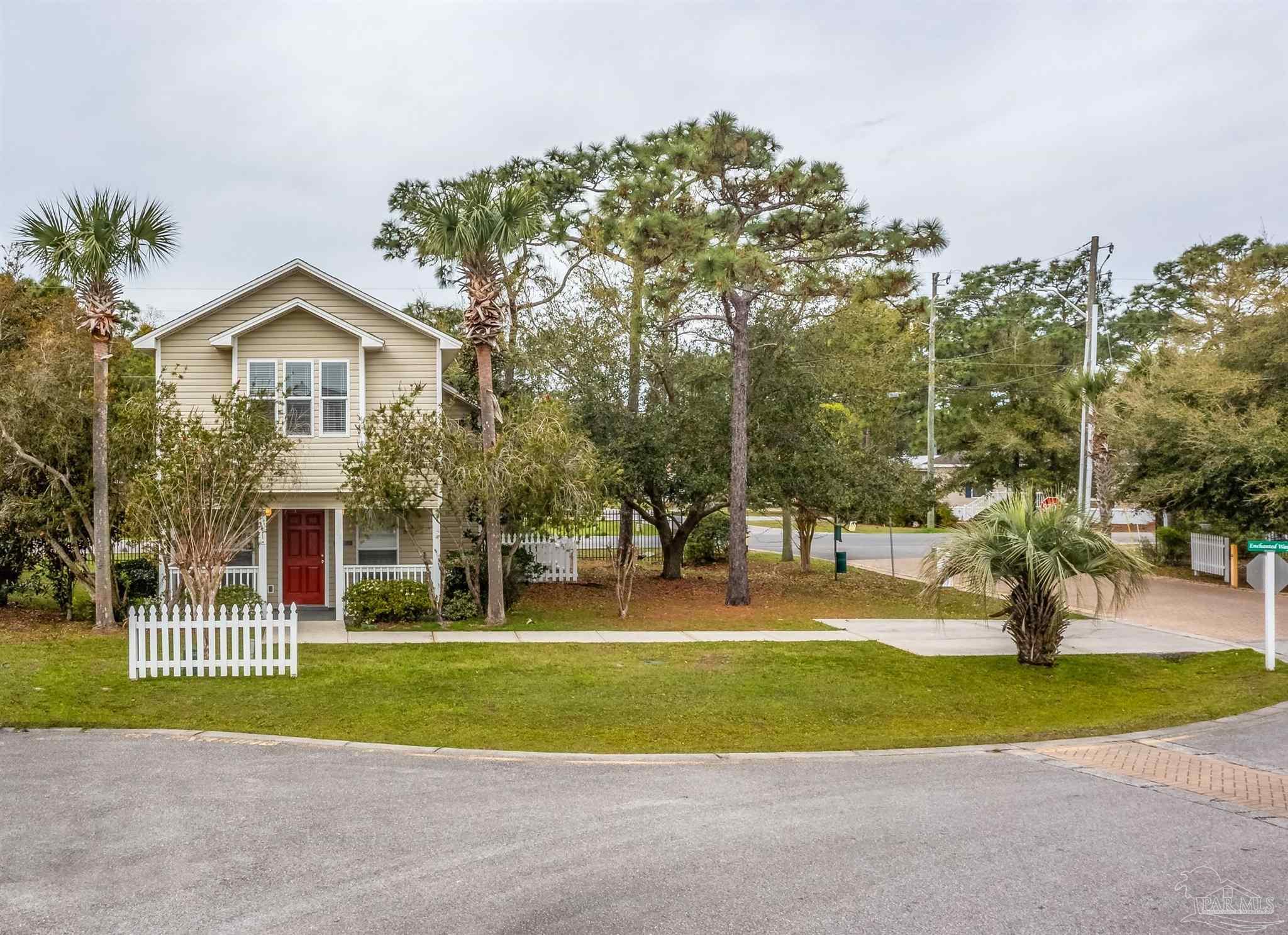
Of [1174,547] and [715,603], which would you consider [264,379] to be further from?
[1174,547]

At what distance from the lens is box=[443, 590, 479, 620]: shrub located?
1878 centimetres

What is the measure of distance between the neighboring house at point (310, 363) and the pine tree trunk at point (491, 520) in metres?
1.39

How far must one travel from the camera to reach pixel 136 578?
19.6 meters

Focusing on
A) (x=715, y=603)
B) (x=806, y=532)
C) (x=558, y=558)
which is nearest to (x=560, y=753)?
(x=715, y=603)

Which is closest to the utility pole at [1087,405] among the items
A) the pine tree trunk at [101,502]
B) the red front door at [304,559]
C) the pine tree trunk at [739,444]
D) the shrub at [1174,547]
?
the shrub at [1174,547]

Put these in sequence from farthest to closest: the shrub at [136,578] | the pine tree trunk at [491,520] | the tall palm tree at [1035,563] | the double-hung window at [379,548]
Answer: the double-hung window at [379,548]
the shrub at [136,578]
the pine tree trunk at [491,520]
the tall palm tree at [1035,563]

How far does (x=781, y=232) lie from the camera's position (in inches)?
834

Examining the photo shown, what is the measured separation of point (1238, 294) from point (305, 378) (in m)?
25.6

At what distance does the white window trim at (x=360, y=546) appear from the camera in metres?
20.4

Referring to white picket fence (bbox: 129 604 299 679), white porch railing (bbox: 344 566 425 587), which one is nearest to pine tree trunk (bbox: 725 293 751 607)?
white porch railing (bbox: 344 566 425 587)

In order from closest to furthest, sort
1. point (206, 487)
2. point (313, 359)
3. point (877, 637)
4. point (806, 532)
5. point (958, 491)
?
1. point (206, 487)
2. point (877, 637)
3. point (313, 359)
4. point (806, 532)
5. point (958, 491)

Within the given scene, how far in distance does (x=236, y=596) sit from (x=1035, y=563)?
43.7ft

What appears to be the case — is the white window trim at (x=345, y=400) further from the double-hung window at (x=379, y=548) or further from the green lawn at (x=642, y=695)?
the green lawn at (x=642, y=695)

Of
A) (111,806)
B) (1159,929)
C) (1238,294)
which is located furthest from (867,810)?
(1238,294)
